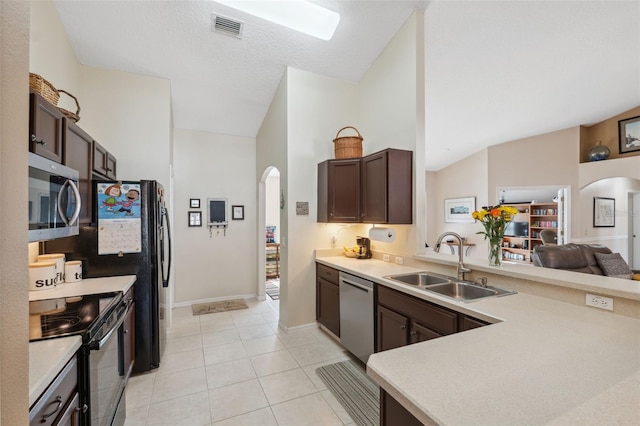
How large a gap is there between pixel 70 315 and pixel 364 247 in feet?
9.15

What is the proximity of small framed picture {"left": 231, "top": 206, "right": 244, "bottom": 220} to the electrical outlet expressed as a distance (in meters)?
4.45

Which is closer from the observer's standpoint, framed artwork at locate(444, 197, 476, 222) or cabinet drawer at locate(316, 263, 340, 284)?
cabinet drawer at locate(316, 263, 340, 284)

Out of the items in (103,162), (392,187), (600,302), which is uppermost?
(103,162)

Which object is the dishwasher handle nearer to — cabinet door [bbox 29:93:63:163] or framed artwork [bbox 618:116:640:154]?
cabinet door [bbox 29:93:63:163]

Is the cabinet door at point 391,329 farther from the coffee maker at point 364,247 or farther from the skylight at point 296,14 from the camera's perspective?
the skylight at point 296,14

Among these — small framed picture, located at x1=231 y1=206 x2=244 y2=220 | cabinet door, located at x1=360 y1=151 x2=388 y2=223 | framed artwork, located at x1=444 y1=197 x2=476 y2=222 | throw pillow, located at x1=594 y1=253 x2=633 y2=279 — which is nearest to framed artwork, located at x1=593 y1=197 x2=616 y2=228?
framed artwork, located at x1=444 y1=197 x2=476 y2=222

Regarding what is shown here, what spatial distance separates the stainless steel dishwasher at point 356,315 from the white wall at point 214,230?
2.51m

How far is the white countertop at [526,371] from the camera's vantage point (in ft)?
2.31

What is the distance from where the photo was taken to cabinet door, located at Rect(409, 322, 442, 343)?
6.19 ft

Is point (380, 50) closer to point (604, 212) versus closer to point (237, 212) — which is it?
point (237, 212)

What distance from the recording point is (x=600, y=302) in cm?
151

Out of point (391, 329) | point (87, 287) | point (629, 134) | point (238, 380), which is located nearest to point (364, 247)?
point (391, 329)

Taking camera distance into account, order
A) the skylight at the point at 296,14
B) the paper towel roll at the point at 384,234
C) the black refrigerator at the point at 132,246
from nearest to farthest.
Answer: the black refrigerator at the point at 132,246 < the skylight at the point at 296,14 < the paper towel roll at the point at 384,234

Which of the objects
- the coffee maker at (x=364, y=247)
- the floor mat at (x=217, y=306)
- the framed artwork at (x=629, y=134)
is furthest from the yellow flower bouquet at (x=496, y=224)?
the framed artwork at (x=629, y=134)
